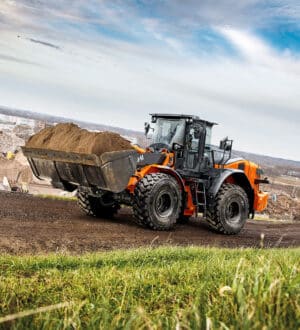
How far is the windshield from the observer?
13297 mm

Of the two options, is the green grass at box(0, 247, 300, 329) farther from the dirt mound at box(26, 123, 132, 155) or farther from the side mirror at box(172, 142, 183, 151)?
the side mirror at box(172, 142, 183, 151)

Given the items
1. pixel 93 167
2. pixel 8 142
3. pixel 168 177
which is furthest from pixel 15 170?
pixel 93 167

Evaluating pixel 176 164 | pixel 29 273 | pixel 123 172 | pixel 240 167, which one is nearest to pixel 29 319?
pixel 29 273

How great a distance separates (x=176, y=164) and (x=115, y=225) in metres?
2.07

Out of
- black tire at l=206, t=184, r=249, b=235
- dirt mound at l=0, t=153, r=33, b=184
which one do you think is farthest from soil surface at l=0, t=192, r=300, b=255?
dirt mound at l=0, t=153, r=33, b=184

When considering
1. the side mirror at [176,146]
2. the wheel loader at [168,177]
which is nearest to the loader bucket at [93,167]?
the wheel loader at [168,177]

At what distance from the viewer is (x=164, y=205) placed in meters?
12.7

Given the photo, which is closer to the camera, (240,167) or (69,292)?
(69,292)

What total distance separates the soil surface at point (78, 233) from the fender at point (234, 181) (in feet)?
3.12

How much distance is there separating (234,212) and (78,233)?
4.60 m

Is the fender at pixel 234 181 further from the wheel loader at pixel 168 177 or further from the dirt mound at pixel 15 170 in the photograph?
the dirt mound at pixel 15 170

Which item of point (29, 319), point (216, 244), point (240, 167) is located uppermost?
point (240, 167)

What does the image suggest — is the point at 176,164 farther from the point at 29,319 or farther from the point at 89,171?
the point at 29,319

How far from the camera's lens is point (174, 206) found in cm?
1266
